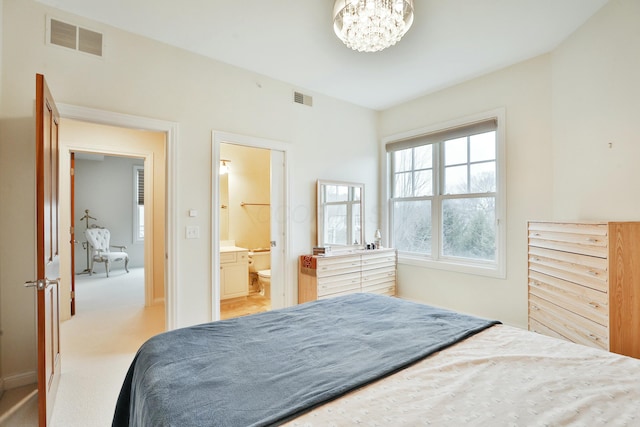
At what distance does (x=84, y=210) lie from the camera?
22.2 feet

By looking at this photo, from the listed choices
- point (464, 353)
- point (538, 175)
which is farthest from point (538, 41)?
point (464, 353)

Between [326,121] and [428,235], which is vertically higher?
[326,121]

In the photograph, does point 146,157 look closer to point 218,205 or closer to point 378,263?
point 218,205

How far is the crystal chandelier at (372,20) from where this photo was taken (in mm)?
1934

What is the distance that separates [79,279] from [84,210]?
1562 mm

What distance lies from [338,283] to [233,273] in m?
1.50

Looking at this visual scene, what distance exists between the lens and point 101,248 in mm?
6578

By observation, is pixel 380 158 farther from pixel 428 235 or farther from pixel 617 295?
pixel 617 295

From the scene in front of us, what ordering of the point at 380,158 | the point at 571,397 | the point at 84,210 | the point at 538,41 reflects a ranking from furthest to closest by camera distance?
the point at 84,210
the point at 380,158
the point at 538,41
the point at 571,397

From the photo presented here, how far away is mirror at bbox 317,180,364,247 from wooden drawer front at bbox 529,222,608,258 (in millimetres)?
2141

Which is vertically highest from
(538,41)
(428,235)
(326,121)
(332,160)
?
(538,41)

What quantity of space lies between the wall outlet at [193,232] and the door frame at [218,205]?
0.14 metres

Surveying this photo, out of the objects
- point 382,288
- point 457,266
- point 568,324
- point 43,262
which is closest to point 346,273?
point 382,288

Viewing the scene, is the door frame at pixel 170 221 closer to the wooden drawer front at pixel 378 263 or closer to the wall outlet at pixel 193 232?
the wall outlet at pixel 193 232
